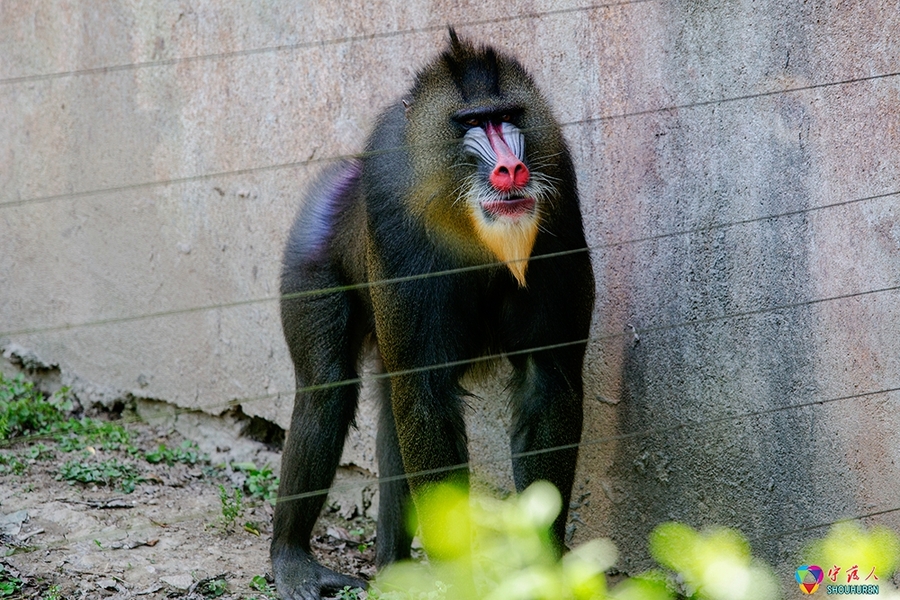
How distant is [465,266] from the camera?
333 centimetres

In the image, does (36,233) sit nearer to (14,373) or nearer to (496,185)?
(14,373)

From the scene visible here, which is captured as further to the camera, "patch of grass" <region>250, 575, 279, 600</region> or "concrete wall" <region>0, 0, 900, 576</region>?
"patch of grass" <region>250, 575, 279, 600</region>

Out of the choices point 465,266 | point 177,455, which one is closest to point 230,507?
point 177,455

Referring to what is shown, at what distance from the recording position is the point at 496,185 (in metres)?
3.03

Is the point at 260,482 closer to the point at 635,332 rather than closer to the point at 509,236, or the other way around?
the point at 635,332

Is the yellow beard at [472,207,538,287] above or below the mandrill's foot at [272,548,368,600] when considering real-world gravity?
above

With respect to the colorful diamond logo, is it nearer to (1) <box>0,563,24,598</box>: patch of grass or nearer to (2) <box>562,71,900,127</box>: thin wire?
(2) <box>562,71,900,127</box>: thin wire

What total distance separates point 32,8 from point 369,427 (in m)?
3.15

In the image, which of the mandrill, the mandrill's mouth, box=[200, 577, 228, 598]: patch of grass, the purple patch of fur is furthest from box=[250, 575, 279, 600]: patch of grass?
the mandrill's mouth

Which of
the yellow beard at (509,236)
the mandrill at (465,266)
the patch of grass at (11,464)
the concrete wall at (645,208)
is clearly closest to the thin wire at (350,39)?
the concrete wall at (645,208)

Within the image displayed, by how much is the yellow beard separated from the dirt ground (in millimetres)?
1675

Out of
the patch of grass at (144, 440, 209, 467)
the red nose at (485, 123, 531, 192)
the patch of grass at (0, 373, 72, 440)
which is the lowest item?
the patch of grass at (144, 440, 209, 467)

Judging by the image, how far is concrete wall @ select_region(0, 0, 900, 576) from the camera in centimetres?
309

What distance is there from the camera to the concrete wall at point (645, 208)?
3086 millimetres
